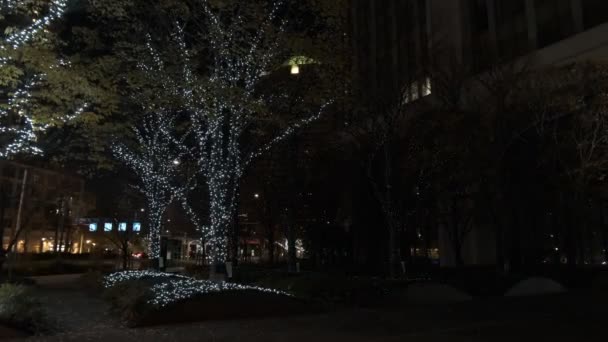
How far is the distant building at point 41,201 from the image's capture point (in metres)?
30.2

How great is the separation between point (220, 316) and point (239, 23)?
8423 millimetres

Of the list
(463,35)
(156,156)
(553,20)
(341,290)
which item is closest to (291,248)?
(156,156)

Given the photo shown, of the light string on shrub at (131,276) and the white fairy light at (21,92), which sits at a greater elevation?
the white fairy light at (21,92)

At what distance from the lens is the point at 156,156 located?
21656 millimetres

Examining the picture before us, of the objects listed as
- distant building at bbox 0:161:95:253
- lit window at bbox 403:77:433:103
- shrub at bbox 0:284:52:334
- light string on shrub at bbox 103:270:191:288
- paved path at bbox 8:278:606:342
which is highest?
lit window at bbox 403:77:433:103

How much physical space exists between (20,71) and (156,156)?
11.1 m

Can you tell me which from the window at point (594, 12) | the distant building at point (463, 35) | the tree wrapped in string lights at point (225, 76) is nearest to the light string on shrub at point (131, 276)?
the tree wrapped in string lights at point (225, 76)

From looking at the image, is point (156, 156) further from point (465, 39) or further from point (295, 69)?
point (465, 39)

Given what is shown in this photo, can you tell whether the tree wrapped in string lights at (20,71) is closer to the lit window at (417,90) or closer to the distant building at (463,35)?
the distant building at (463,35)

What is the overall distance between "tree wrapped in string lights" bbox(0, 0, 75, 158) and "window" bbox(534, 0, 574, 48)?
75.3 ft

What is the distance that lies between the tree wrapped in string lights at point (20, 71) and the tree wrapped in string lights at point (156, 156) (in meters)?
7.07

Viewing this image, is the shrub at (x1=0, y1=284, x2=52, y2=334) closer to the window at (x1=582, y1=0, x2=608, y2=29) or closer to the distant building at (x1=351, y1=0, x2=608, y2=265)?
the distant building at (x1=351, y1=0, x2=608, y2=265)

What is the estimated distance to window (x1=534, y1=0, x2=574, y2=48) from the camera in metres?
25.3

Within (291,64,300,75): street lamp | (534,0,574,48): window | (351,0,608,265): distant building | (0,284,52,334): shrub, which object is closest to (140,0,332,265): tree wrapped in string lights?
(291,64,300,75): street lamp
